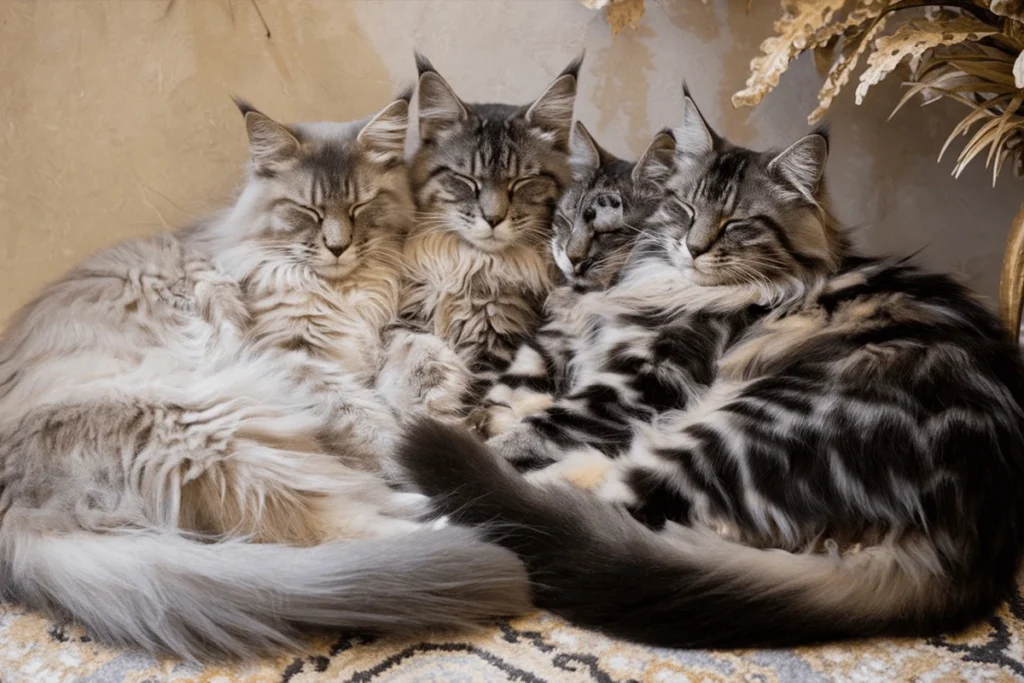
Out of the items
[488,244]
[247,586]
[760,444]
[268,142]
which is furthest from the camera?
[488,244]

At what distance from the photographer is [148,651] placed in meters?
Answer: 1.47

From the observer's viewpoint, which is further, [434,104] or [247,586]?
[434,104]

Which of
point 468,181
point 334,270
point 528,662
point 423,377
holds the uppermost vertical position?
point 468,181

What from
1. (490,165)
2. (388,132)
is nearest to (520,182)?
(490,165)

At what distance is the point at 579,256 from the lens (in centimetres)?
218

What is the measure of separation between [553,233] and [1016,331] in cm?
112

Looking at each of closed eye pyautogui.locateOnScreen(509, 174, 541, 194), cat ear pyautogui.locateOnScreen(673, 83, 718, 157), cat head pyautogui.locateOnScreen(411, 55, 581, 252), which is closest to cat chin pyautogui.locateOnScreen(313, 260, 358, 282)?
cat head pyautogui.locateOnScreen(411, 55, 581, 252)

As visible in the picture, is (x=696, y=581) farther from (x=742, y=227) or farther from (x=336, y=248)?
(x=336, y=248)

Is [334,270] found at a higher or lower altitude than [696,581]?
higher

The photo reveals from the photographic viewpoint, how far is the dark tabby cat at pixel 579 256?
7.07 feet

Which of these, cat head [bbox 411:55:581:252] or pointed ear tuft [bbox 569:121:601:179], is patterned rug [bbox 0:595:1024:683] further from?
pointed ear tuft [bbox 569:121:601:179]

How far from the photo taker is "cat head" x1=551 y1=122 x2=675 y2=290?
2.18 meters

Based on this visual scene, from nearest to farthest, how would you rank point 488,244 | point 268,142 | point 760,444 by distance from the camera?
point 760,444 < point 268,142 < point 488,244

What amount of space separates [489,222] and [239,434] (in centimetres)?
80
